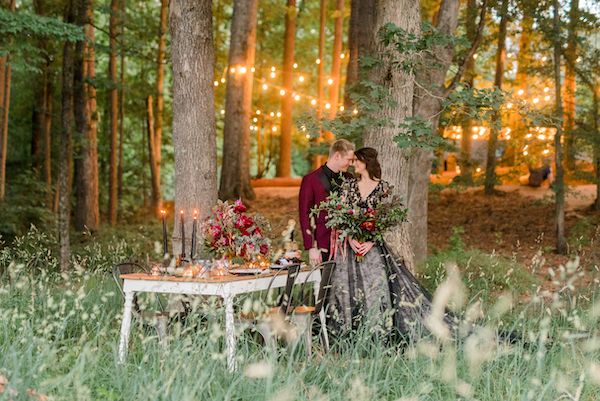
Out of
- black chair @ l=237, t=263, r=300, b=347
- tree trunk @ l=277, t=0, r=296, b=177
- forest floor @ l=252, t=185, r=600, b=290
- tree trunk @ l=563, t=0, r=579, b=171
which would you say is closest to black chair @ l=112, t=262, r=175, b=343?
black chair @ l=237, t=263, r=300, b=347

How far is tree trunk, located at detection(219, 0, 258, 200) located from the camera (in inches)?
821

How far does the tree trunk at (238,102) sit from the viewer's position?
20.8 meters

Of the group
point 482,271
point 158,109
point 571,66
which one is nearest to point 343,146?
point 482,271

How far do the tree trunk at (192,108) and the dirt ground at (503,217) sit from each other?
292 inches

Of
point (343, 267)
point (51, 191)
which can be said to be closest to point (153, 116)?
point (51, 191)

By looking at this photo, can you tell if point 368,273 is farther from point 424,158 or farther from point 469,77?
point 469,77

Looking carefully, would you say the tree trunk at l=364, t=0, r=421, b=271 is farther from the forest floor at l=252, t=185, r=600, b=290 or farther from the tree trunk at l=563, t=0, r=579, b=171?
the tree trunk at l=563, t=0, r=579, b=171

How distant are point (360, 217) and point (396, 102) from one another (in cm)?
228

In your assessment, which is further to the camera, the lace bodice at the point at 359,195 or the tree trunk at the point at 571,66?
the tree trunk at the point at 571,66

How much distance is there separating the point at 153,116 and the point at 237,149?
18.4 ft

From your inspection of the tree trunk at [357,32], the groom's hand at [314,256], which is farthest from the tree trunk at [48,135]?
the groom's hand at [314,256]

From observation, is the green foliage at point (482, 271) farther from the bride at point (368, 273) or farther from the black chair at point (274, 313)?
the black chair at point (274, 313)

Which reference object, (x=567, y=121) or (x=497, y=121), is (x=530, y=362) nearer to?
(x=497, y=121)

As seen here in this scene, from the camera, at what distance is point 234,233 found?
749 cm
